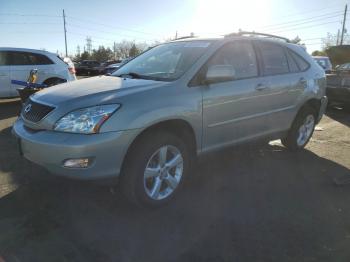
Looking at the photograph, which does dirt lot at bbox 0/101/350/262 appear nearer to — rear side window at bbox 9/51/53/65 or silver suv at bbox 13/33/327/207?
silver suv at bbox 13/33/327/207

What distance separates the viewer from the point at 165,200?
3.91 m

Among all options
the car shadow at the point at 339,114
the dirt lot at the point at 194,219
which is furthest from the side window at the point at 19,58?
the car shadow at the point at 339,114

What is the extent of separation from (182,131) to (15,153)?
9.27ft

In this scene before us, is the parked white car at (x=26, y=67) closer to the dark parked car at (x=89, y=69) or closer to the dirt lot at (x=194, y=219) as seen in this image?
the dirt lot at (x=194, y=219)

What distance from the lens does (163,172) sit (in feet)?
12.7

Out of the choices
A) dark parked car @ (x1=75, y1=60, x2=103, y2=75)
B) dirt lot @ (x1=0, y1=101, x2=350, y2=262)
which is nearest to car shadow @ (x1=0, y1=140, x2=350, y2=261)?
dirt lot @ (x1=0, y1=101, x2=350, y2=262)

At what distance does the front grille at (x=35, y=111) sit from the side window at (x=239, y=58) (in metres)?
1.92

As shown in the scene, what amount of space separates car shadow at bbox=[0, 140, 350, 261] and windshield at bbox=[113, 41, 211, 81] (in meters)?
1.38

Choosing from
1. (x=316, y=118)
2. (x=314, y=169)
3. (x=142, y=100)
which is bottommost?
(x=314, y=169)

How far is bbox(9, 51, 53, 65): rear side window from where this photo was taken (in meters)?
10.3

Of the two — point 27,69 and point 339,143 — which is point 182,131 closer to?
point 339,143

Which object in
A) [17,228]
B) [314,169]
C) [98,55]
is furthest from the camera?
[98,55]

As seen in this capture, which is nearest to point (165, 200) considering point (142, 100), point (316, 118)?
point (142, 100)

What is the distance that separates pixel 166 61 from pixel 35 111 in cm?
169
